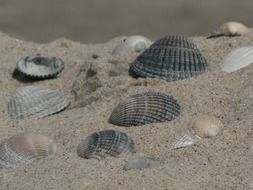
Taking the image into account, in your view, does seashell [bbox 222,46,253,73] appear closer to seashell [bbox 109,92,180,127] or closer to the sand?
the sand

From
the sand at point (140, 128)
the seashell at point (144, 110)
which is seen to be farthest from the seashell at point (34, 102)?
the seashell at point (144, 110)

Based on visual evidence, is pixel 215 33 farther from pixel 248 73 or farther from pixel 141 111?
pixel 141 111

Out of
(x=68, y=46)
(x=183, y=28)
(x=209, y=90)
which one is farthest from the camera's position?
(x=183, y=28)

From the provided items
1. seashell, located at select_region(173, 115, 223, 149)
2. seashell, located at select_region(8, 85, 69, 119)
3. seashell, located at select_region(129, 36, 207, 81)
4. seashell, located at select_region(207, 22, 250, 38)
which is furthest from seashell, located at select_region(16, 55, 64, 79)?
seashell, located at select_region(173, 115, 223, 149)

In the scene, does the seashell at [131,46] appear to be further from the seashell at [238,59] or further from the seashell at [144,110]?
the seashell at [144,110]

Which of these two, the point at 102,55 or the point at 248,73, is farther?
the point at 102,55

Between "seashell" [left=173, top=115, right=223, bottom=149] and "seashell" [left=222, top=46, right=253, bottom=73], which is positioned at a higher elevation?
"seashell" [left=222, top=46, right=253, bottom=73]

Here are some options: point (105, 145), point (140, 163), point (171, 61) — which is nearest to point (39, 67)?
point (171, 61)

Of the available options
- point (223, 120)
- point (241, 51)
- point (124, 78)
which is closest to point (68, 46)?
point (124, 78)
